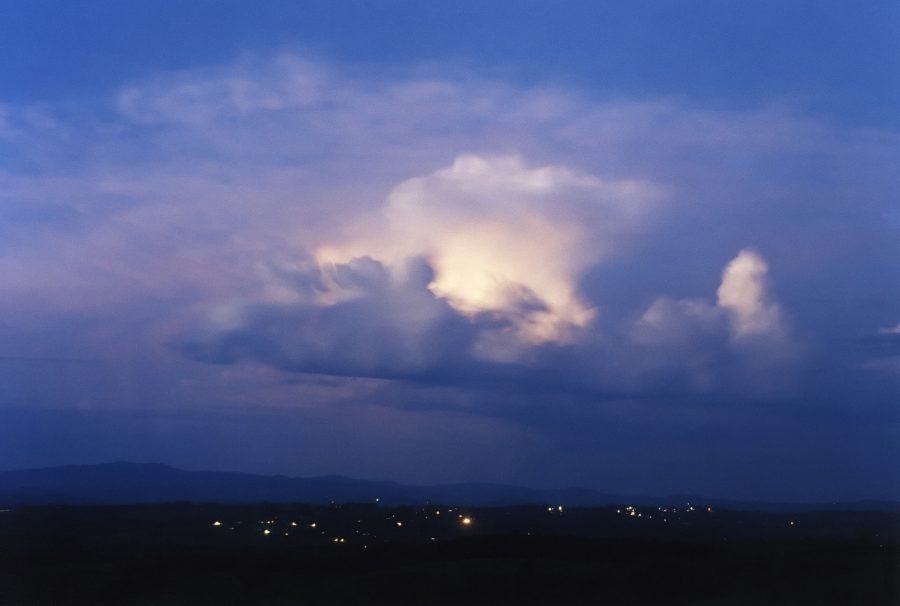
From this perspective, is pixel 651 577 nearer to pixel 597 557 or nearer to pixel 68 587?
pixel 597 557

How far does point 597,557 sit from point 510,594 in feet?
50.6

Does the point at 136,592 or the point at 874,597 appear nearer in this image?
the point at 874,597

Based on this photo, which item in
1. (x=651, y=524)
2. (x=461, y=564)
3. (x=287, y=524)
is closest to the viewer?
(x=461, y=564)

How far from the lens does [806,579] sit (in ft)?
138

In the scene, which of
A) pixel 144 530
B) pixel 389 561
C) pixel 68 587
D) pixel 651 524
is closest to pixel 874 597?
pixel 389 561

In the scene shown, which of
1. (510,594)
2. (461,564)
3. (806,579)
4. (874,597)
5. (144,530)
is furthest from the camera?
(144,530)

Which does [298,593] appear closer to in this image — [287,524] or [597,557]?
[597,557]

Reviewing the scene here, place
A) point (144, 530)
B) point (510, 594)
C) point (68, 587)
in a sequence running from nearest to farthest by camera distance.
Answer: point (510, 594)
point (68, 587)
point (144, 530)

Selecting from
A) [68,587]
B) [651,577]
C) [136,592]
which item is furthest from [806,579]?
[68,587]

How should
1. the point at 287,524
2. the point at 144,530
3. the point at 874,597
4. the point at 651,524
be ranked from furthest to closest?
the point at 651,524 < the point at 287,524 < the point at 144,530 < the point at 874,597

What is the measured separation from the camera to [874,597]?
3500 centimetres

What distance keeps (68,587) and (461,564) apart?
18053 mm

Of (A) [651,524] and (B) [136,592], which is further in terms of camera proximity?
(A) [651,524]

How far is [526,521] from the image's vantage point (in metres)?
122
